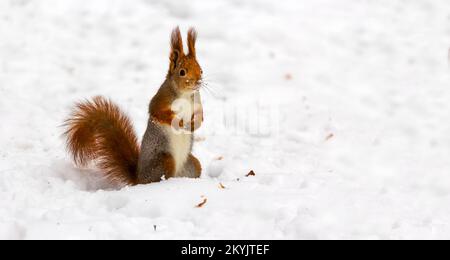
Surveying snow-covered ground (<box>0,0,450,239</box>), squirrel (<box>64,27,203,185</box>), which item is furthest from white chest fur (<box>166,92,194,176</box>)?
snow-covered ground (<box>0,0,450,239</box>)

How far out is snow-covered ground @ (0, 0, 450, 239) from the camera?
9.33ft

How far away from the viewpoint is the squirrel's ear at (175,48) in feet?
10.4

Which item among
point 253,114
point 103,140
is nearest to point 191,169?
point 103,140

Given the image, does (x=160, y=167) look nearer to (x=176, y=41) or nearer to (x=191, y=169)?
(x=191, y=169)

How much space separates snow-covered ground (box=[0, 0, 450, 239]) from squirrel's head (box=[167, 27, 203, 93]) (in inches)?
19.4

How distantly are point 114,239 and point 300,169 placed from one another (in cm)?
171

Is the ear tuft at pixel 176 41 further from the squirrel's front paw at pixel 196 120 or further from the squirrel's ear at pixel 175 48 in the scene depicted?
the squirrel's front paw at pixel 196 120

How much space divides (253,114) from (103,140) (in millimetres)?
1520

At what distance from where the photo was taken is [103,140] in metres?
3.52

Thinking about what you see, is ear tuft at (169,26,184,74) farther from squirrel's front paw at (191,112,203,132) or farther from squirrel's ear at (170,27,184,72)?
squirrel's front paw at (191,112,203,132)

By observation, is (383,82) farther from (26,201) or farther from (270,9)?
(26,201)

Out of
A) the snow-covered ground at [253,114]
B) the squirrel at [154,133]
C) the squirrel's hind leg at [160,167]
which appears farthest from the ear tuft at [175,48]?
the snow-covered ground at [253,114]

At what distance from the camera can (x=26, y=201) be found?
2.99 m
